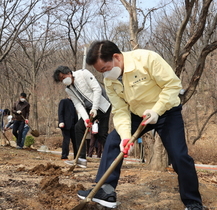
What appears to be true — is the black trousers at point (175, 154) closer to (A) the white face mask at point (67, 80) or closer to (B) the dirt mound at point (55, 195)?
(B) the dirt mound at point (55, 195)

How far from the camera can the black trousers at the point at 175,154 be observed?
2.67 m

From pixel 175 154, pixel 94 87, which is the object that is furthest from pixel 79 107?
A: pixel 175 154

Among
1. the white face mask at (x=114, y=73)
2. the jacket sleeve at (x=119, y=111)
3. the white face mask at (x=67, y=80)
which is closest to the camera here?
the white face mask at (x=114, y=73)

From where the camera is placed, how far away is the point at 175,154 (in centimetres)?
266

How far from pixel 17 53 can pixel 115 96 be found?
67.4 feet

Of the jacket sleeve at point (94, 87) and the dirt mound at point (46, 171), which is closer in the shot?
the dirt mound at point (46, 171)

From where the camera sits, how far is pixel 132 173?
4805mm

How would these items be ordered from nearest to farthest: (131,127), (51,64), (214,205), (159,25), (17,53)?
(131,127)
(214,205)
(159,25)
(17,53)
(51,64)

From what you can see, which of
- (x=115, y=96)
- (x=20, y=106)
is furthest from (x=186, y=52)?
(x=20, y=106)

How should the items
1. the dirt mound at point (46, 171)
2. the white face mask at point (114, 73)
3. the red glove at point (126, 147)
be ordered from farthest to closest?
the dirt mound at point (46, 171) < the white face mask at point (114, 73) < the red glove at point (126, 147)

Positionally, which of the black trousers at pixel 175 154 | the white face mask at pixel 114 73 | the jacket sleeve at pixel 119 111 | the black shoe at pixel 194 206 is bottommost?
→ the black shoe at pixel 194 206

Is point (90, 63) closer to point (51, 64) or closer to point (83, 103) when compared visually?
point (83, 103)

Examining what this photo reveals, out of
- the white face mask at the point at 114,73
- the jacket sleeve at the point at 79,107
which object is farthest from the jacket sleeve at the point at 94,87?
the white face mask at the point at 114,73

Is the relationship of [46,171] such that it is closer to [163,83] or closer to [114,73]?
[114,73]
